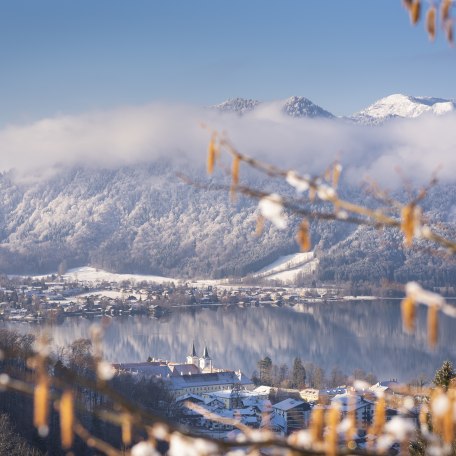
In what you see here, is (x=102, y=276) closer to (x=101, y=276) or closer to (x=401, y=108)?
(x=101, y=276)

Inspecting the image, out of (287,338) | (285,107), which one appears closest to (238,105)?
(285,107)

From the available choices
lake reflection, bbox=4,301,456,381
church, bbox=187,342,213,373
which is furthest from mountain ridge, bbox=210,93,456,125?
church, bbox=187,342,213,373

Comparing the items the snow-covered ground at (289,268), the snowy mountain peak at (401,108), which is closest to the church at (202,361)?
the snow-covered ground at (289,268)

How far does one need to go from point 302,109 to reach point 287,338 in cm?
10099

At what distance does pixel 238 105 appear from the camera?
134 m

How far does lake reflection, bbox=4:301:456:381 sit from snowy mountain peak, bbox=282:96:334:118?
88056 mm

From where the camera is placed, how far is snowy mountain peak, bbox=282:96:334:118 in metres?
128

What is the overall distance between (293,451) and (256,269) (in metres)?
72.6

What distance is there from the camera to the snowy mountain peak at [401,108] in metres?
142

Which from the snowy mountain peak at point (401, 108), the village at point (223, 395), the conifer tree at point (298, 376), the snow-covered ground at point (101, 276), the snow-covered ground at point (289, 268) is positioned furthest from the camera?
the snowy mountain peak at point (401, 108)

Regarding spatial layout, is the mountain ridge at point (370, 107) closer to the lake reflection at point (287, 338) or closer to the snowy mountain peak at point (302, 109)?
the snowy mountain peak at point (302, 109)

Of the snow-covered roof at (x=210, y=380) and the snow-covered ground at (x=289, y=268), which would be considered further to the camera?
the snow-covered ground at (x=289, y=268)

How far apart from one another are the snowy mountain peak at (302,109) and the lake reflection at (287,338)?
289ft

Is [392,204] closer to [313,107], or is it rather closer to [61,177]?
[61,177]
